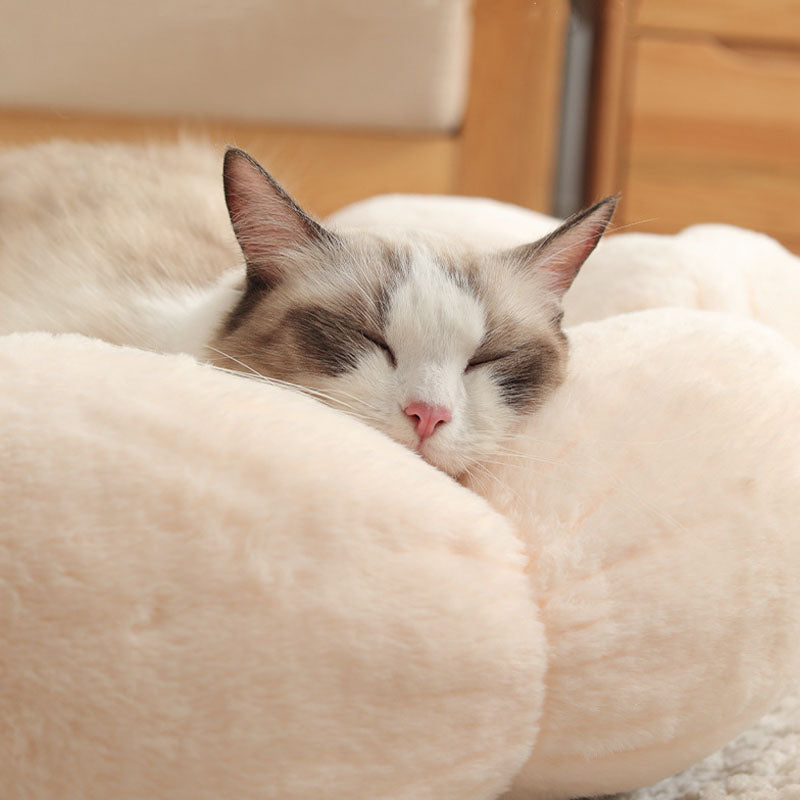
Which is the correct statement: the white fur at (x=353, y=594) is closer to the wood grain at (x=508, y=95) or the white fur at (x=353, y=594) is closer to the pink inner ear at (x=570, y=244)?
the pink inner ear at (x=570, y=244)

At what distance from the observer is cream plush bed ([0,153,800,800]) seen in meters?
0.52

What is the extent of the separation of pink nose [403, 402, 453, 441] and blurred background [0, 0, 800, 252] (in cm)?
89

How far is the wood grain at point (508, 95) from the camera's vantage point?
190 centimetres

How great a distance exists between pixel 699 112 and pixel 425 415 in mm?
2461

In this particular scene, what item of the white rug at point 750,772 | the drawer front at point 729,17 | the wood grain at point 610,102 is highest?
the drawer front at point 729,17

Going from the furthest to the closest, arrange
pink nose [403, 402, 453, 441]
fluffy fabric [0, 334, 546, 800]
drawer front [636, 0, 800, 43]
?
1. drawer front [636, 0, 800, 43]
2. pink nose [403, 402, 453, 441]
3. fluffy fabric [0, 334, 546, 800]

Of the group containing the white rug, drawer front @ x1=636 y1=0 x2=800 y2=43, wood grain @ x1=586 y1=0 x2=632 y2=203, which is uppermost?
drawer front @ x1=636 y1=0 x2=800 y2=43

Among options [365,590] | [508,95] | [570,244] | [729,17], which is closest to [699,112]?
[729,17]

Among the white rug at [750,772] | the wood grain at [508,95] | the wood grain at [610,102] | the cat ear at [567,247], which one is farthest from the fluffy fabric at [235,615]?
the wood grain at [610,102]

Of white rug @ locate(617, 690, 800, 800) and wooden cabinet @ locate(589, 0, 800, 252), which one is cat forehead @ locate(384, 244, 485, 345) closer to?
white rug @ locate(617, 690, 800, 800)

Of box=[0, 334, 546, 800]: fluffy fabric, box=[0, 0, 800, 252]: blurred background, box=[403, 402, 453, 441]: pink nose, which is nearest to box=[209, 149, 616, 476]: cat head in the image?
box=[403, 402, 453, 441]: pink nose

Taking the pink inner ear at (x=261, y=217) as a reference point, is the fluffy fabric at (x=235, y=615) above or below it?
below

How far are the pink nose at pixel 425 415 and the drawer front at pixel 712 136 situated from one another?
222 centimetres

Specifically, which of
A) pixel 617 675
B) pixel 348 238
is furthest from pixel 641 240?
pixel 617 675
